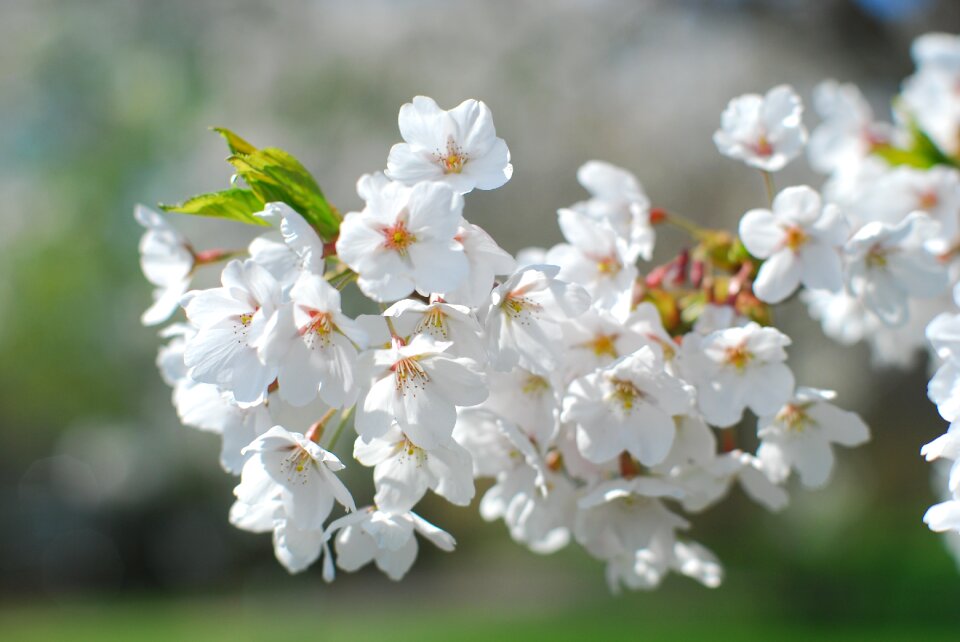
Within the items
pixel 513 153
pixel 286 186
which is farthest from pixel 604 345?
pixel 513 153

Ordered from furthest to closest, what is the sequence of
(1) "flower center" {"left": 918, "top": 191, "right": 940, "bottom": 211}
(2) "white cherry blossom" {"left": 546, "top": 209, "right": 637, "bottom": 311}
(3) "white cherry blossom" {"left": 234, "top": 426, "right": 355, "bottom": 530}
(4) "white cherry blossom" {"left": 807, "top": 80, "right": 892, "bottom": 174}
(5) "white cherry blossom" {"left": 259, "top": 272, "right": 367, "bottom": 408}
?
(4) "white cherry blossom" {"left": 807, "top": 80, "right": 892, "bottom": 174}, (1) "flower center" {"left": 918, "top": 191, "right": 940, "bottom": 211}, (2) "white cherry blossom" {"left": 546, "top": 209, "right": 637, "bottom": 311}, (3) "white cherry blossom" {"left": 234, "top": 426, "right": 355, "bottom": 530}, (5) "white cherry blossom" {"left": 259, "top": 272, "right": 367, "bottom": 408}

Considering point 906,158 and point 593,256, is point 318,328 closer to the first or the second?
point 593,256

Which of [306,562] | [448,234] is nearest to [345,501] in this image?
[306,562]

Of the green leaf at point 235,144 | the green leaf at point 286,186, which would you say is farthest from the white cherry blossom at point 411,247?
the green leaf at point 235,144

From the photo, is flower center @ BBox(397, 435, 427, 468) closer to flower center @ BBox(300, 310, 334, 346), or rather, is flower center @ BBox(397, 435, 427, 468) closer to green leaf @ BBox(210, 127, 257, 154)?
flower center @ BBox(300, 310, 334, 346)

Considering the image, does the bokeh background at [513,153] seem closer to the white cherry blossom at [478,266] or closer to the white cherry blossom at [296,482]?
the white cherry blossom at [478,266]

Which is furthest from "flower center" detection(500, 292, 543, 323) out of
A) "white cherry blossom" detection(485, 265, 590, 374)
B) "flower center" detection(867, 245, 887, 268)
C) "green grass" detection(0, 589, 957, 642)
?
"green grass" detection(0, 589, 957, 642)

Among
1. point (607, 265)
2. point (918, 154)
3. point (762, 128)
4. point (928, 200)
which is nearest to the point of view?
point (607, 265)
